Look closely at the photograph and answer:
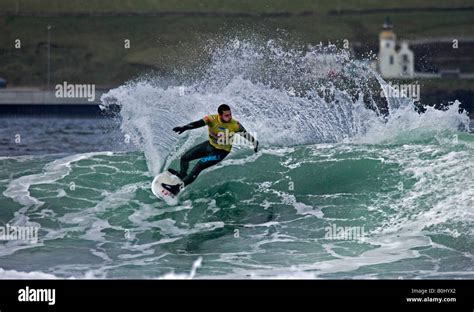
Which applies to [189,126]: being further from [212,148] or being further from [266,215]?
[266,215]

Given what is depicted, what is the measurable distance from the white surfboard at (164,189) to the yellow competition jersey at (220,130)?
93cm

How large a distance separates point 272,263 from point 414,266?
6.72ft

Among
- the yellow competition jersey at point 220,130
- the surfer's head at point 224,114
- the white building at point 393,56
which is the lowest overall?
the yellow competition jersey at point 220,130

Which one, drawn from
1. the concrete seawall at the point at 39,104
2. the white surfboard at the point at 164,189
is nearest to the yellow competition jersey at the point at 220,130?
the white surfboard at the point at 164,189

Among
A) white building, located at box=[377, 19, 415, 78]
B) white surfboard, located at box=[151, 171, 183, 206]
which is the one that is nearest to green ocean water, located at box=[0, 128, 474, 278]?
white surfboard, located at box=[151, 171, 183, 206]

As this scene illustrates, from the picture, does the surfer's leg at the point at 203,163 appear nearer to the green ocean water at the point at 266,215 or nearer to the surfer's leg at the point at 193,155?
the surfer's leg at the point at 193,155

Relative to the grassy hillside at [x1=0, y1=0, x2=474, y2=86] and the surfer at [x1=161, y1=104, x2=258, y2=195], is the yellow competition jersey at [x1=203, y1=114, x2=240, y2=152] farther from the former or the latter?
the grassy hillside at [x1=0, y1=0, x2=474, y2=86]

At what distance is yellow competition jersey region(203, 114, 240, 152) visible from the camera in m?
17.1

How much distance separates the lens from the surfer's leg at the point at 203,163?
17.3 meters

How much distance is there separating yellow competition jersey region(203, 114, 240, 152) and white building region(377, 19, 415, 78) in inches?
453

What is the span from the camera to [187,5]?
1117 inches

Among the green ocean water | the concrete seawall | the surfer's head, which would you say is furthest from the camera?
the concrete seawall
